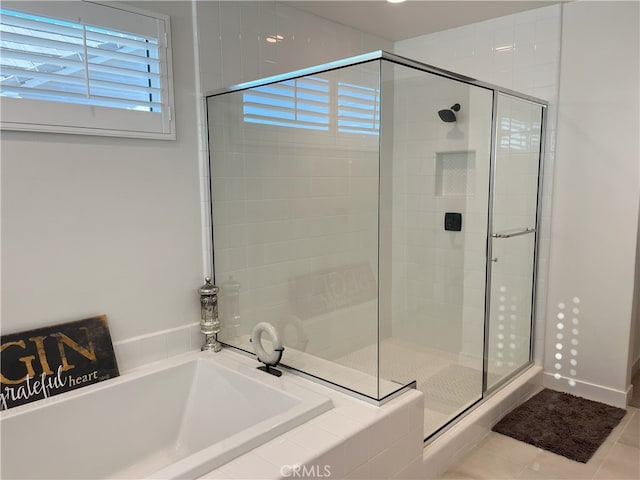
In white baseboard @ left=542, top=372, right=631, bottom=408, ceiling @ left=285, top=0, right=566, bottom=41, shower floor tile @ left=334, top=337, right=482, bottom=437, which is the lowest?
white baseboard @ left=542, top=372, right=631, bottom=408

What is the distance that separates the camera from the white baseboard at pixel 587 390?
280cm

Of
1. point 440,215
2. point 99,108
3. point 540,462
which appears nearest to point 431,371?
point 540,462

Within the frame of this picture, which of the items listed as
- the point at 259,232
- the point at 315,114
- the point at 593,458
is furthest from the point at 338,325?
the point at 593,458

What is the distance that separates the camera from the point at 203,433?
2139 millimetres

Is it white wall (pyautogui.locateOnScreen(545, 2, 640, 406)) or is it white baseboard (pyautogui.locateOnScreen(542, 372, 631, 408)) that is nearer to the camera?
white wall (pyautogui.locateOnScreen(545, 2, 640, 406))

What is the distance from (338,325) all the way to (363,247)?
1.47 feet

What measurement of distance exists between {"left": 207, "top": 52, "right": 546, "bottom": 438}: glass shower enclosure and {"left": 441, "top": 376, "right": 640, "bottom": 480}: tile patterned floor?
0.76 ft

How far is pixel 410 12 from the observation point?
2893mm

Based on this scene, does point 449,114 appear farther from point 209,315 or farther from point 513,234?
point 209,315

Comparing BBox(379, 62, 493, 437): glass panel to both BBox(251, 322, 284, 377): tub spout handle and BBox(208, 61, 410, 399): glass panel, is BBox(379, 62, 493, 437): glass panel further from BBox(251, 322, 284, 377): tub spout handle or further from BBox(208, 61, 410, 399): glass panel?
BBox(251, 322, 284, 377): tub spout handle

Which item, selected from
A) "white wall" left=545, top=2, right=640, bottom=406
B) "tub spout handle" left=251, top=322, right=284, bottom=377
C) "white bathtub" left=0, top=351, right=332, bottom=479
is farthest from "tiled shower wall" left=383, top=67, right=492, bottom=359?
"white bathtub" left=0, top=351, right=332, bottom=479

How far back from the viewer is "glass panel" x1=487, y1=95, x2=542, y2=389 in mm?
2760

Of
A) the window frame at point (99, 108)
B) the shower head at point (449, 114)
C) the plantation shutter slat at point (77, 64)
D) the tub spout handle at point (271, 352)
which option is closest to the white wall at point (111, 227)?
the window frame at point (99, 108)

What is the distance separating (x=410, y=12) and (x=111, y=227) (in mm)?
2102
